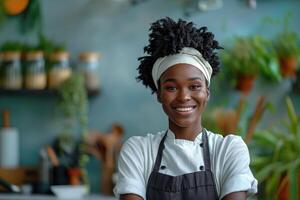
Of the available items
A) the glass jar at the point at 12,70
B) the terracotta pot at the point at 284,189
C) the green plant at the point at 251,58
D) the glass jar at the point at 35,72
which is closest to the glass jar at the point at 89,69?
the glass jar at the point at 35,72

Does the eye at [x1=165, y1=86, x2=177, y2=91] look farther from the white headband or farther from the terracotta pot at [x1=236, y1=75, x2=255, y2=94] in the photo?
the terracotta pot at [x1=236, y1=75, x2=255, y2=94]

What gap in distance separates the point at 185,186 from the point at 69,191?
7.38ft

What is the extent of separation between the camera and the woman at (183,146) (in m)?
1.39

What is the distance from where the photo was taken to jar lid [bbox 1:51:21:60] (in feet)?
12.7

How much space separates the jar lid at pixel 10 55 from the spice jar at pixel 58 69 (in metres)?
0.19

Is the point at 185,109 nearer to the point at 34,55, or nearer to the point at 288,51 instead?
the point at 288,51

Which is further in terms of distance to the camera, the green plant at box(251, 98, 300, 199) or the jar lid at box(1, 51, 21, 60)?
the jar lid at box(1, 51, 21, 60)

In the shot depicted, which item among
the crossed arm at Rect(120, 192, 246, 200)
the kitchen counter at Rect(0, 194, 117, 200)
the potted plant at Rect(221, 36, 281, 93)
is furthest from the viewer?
the potted plant at Rect(221, 36, 281, 93)

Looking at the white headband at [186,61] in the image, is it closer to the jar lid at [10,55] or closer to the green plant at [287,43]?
the green plant at [287,43]

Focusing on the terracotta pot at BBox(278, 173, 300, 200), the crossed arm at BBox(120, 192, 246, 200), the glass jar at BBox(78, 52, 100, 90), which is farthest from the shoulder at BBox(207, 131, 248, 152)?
the glass jar at BBox(78, 52, 100, 90)

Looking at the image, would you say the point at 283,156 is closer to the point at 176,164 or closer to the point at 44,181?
the point at 44,181

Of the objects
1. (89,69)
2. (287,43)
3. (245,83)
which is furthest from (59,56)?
(287,43)

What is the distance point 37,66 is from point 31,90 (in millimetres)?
135

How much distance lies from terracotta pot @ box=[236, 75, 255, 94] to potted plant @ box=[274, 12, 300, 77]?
176 millimetres
